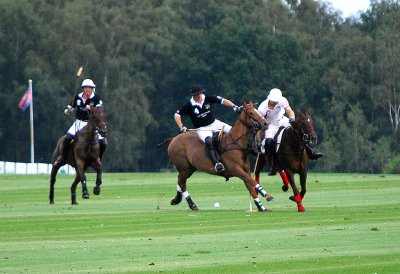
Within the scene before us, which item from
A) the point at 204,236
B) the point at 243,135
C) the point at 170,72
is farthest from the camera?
the point at 170,72

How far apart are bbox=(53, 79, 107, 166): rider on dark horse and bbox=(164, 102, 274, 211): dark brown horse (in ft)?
9.25

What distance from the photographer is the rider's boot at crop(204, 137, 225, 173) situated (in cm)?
2786

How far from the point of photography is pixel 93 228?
2327 centimetres

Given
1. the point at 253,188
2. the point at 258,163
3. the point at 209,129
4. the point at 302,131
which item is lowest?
the point at 253,188

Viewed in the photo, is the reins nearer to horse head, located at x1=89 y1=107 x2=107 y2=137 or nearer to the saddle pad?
the saddle pad

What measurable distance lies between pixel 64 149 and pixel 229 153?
5.88 meters

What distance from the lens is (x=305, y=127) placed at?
89.6ft

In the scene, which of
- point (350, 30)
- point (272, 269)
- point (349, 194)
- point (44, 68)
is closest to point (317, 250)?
point (272, 269)

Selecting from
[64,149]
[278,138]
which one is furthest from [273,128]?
[64,149]

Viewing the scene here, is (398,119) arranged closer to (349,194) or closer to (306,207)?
(349,194)

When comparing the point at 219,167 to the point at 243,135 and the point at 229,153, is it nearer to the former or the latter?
the point at 229,153

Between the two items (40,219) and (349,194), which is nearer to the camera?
(40,219)

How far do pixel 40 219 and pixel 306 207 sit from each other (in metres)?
5.17

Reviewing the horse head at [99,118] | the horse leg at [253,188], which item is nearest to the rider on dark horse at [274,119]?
the horse leg at [253,188]
